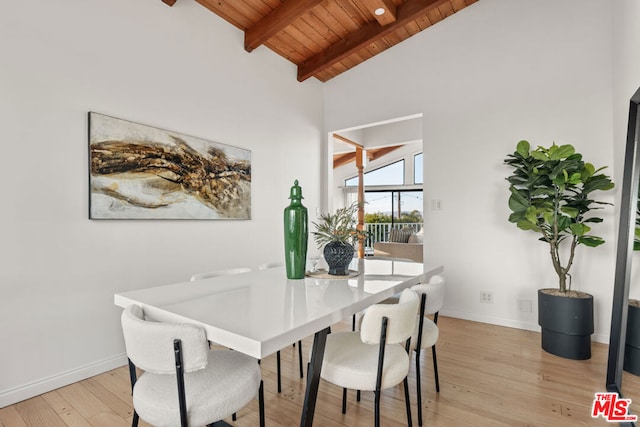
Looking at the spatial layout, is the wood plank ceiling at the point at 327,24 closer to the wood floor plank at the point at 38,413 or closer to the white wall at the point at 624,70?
the white wall at the point at 624,70

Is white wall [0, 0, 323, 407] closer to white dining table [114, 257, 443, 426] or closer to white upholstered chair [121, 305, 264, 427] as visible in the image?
white dining table [114, 257, 443, 426]

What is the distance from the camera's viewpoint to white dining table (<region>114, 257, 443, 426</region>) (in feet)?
3.34

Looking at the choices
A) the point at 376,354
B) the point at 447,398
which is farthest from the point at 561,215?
the point at 376,354

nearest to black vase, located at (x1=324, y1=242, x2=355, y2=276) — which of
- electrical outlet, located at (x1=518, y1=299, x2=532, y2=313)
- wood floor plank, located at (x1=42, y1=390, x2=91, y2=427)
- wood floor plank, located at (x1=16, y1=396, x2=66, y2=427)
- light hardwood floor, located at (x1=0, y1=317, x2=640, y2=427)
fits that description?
light hardwood floor, located at (x1=0, y1=317, x2=640, y2=427)

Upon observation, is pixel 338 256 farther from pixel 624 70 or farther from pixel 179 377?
pixel 624 70

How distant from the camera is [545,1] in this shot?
127 inches

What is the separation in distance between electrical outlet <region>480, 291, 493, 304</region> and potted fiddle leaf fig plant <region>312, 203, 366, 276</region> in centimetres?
221

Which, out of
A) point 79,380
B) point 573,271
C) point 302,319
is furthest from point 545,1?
point 79,380

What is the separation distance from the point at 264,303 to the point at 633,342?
2.33 m

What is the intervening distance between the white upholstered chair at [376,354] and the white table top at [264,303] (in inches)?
4.1

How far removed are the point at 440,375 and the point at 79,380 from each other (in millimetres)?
2455

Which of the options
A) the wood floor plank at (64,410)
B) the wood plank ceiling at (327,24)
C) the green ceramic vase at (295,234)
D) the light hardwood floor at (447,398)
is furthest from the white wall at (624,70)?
the wood floor plank at (64,410)

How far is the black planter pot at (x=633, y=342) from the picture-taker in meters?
2.07

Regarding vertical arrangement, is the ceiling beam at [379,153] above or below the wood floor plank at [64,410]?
above
